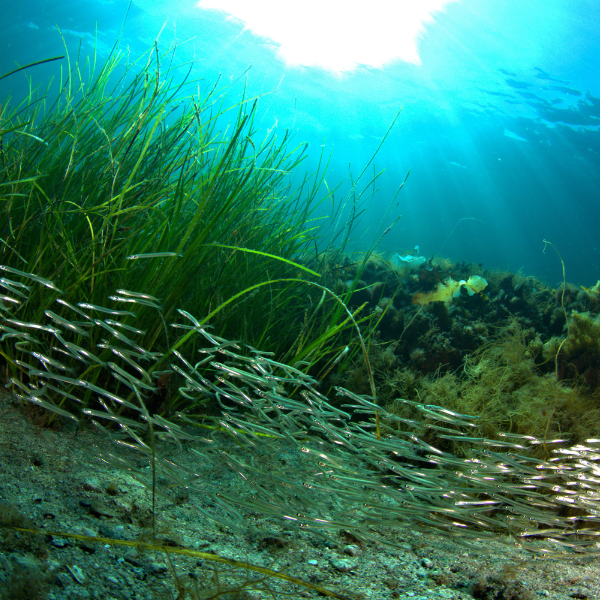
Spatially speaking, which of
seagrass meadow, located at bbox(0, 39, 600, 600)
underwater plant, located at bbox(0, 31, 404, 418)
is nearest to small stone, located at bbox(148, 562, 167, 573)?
seagrass meadow, located at bbox(0, 39, 600, 600)

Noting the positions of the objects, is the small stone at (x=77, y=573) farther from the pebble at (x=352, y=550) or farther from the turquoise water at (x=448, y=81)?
the turquoise water at (x=448, y=81)

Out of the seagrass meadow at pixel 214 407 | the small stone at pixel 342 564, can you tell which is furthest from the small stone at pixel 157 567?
the small stone at pixel 342 564

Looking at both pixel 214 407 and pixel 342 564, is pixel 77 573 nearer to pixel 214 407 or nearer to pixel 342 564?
pixel 342 564

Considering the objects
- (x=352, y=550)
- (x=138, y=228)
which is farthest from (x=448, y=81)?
(x=352, y=550)

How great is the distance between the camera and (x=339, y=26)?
27.1 meters

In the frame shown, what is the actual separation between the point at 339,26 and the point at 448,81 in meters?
10.7

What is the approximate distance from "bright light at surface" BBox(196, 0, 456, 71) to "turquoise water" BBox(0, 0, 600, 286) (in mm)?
474

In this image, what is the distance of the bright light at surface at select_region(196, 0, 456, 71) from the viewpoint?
83.1ft

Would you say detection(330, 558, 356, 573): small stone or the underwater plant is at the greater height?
the underwater plant

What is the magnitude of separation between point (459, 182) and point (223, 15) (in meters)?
47.8

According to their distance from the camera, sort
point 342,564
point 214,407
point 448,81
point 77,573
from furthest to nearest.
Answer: point 448,81
point 214,407
point 342,564
point 77,573

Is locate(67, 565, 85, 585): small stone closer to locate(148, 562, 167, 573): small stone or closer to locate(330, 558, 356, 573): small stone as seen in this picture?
locate(148, 562, 167, 573): small stone

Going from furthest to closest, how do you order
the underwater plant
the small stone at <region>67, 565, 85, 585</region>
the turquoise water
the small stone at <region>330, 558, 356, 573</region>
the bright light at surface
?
the bright light at surface, the turquoise water, the underwater plant, the small stone at <region>330, 558, 356, 573</region>, the small stone at <region>67, 565, 85, 585</region>

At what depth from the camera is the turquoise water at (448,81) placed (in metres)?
24.4
